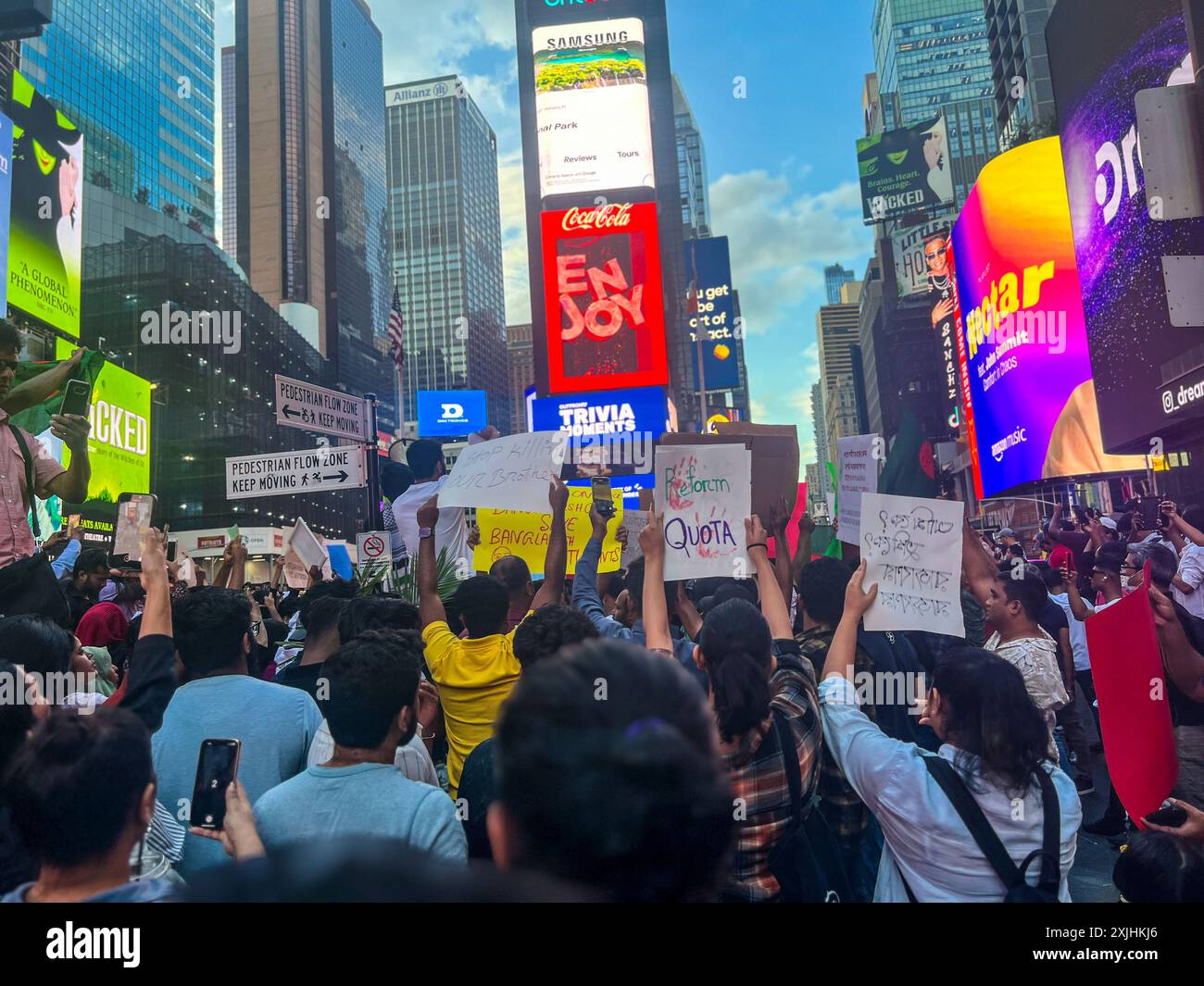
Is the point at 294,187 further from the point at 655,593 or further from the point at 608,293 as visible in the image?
the point at 655,593

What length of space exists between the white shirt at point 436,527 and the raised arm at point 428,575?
190cm

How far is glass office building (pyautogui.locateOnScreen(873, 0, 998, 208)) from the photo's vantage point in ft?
465

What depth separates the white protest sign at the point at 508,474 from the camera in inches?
243

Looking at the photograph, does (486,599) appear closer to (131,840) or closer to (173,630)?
(173,630)

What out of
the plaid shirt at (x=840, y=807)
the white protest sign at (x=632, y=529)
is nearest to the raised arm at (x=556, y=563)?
the plaid shirt at (x=840, y=807)

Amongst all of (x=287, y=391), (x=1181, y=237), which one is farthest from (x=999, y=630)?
(x=1181, y=237)

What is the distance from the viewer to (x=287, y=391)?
→ 8.54m

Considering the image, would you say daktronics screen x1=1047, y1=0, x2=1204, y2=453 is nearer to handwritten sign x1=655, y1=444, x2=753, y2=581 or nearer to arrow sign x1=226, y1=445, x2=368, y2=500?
handwritten sign x1=655, y1=444, x2=753, y2=581

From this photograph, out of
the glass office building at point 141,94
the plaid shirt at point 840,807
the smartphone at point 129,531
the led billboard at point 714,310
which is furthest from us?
the glass office building at point 141,94

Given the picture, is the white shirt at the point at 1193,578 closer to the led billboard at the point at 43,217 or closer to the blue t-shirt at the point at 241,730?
the blue t-shirt at the point at 241,730

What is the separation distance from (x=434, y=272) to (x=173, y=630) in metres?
158

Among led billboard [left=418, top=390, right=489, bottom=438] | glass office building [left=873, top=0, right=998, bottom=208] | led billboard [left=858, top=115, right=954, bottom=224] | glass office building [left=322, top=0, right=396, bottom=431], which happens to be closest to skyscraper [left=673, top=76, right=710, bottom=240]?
glass office building [left=873, top=0, right=998, bottom=208]

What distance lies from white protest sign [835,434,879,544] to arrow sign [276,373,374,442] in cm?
472
